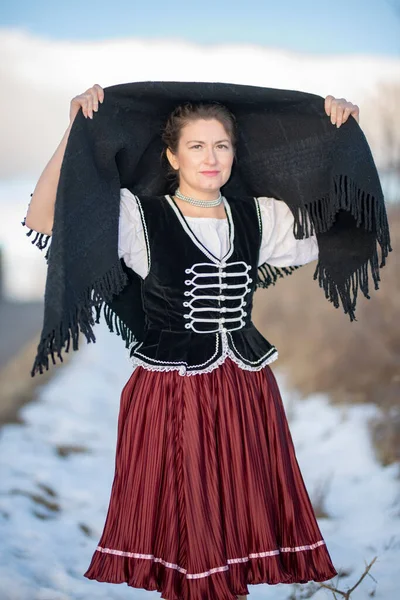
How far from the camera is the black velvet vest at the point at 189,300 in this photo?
79.0 inches

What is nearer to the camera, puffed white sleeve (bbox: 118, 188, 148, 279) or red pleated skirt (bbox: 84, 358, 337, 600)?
red pleated skirt (bbox: 84, 358, 337, 600)

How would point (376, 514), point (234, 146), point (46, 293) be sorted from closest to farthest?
1. point (46, 293)
2. point (234, 146)
3. point (376, 514)

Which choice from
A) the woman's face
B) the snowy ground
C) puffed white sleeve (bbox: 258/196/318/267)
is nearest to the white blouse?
puffed white sleeve (bbox: 258/196/318/267)

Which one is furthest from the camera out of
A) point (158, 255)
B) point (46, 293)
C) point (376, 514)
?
point (376, 514)

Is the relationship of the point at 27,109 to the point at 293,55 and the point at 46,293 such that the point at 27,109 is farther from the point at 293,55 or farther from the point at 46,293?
the point at 46,293

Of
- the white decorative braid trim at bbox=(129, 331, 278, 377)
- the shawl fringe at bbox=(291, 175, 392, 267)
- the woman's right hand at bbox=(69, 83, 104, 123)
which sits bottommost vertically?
the white decorative braid trim at bbox=(129, 331, 278, 377)

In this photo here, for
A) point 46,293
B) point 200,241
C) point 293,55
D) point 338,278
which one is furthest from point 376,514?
point 293,55

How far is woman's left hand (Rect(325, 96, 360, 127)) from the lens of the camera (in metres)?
2.08

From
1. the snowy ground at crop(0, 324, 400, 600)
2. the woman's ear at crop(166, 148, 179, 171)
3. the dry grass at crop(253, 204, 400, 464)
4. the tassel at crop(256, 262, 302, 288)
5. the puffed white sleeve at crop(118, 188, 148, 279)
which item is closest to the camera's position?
the puffed white sleeve at crop(118, 188, 148, 279)

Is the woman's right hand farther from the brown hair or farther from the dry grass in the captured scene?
the dry grass

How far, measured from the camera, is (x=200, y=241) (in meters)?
2.04

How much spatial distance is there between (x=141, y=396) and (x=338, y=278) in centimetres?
64

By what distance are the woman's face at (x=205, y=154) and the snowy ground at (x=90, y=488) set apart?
1351 mm

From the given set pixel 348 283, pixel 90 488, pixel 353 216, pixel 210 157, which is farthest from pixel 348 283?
pixel 90 488
